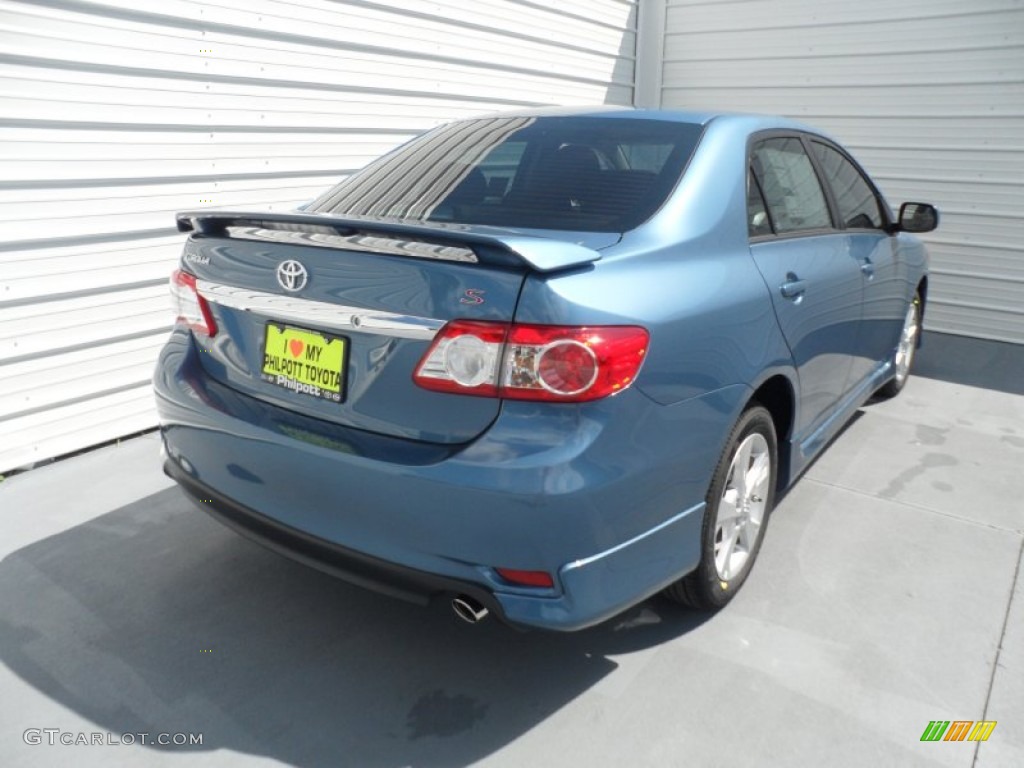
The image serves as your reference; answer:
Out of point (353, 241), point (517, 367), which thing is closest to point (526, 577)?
point (517, 367)

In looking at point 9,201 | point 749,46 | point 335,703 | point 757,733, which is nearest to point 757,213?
point 757,733

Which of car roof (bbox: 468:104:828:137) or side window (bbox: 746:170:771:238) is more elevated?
car roof (bbox: 468:104:828:137)

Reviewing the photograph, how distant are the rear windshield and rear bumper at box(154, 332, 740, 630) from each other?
0.63 meters

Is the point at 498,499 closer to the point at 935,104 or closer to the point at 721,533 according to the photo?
the point at 721,533

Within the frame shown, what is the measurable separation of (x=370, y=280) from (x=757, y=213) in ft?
4.40

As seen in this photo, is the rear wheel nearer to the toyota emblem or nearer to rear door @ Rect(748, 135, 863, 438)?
rear door @ Rect(748, 135, 863, 438)

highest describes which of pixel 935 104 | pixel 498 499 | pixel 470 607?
pixel 935 104

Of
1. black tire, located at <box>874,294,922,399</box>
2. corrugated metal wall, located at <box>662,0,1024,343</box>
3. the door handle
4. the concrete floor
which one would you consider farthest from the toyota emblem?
corrugated metal wall, located at <box>662,0,1024,343</box>

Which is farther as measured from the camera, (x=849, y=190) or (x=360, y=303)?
(x=849, y=190)

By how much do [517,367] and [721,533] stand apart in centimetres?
108

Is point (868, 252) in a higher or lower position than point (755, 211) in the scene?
lower

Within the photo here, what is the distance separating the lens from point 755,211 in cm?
262

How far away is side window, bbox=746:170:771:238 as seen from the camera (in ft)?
8.39

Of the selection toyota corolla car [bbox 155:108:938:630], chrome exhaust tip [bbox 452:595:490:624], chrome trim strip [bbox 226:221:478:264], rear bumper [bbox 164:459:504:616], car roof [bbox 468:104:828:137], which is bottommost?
chrome exhaust tip [bbox 452:595:490:624]
